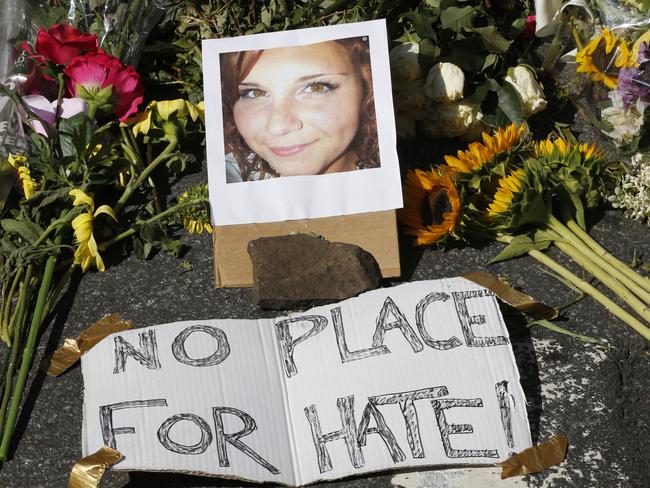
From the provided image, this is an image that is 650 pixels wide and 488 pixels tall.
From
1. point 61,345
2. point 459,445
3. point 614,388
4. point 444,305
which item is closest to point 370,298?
point 444,305

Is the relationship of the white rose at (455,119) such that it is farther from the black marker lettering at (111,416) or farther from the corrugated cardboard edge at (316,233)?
the black marker lettering at (111,416)

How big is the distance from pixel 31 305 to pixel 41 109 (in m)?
0.46

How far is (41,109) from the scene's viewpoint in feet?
6.57

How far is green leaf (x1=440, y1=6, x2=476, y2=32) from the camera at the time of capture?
81.7 inches

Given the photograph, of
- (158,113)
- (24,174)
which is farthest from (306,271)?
(24,174)

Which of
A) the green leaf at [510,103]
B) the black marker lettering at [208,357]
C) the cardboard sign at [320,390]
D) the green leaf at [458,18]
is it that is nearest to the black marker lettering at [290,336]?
the cardboard sign at [320,390]

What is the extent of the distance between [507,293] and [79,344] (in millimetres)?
825

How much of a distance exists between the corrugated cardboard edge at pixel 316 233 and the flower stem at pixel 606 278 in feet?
1.16

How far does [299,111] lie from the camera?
6.53 ft

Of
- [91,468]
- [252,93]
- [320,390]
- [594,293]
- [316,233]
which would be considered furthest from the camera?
[252,93]

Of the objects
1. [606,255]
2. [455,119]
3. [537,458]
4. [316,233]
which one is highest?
[455,119]

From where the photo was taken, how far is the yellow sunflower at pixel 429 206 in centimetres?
183

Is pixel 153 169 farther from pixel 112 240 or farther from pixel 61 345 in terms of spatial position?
pixel 61 345

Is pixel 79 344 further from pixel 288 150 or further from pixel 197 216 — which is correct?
pixel 288 150
